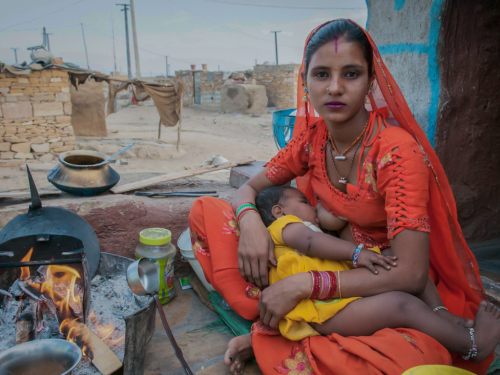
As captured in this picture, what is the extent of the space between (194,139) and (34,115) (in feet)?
16.6

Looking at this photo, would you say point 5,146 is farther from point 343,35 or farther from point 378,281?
point 378,281

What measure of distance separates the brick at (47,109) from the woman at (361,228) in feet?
29.4

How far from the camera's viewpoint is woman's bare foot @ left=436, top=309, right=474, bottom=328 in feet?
5.33

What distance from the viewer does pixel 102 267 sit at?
92.9 inches


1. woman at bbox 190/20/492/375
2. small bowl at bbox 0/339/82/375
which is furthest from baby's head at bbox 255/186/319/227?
small bowl at bbox 0/339/82/375

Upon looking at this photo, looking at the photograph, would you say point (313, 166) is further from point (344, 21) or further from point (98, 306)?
point (98, 306)

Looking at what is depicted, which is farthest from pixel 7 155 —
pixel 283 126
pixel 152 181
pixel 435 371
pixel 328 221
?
pixel 435 371

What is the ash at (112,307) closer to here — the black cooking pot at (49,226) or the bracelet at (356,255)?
the black cooking pot at (49,226)

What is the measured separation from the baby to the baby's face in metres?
0.14

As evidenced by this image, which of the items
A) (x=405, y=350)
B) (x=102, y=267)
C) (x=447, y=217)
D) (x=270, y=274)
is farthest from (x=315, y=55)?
(x=102, y=267)

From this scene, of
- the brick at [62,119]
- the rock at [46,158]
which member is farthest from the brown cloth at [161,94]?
the rock at [46,158]

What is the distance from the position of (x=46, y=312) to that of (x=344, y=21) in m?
1.96

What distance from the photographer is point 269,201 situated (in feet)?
6.95

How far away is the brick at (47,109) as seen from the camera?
934 centimetres
